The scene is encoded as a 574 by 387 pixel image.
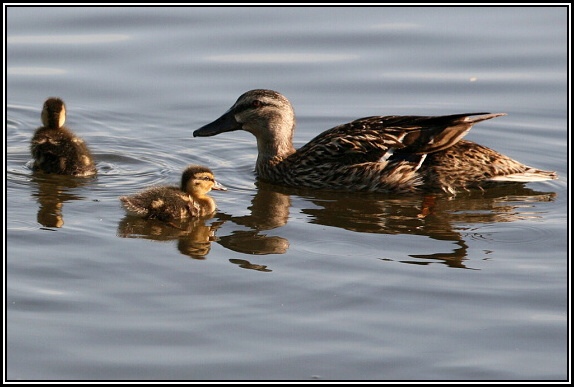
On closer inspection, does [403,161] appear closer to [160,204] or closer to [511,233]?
[511,233]

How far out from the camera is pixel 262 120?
30.4ft

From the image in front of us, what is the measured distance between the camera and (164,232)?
746cm

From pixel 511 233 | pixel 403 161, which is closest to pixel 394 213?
pixel 403 161

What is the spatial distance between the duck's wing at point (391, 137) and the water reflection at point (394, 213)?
1.08ft

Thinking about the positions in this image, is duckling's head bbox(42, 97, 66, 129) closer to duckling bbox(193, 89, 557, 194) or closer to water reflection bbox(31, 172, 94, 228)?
water reflection bbox(31, 172, 94, 228)

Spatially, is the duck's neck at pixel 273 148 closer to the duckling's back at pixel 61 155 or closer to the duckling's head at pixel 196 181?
the duckling's head at pixel 196 181

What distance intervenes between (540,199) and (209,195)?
240 centimetres

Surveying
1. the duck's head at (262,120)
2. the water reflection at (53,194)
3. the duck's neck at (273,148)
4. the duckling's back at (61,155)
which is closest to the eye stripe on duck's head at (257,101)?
the duck's head at (262,120)

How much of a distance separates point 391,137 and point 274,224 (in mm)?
1439

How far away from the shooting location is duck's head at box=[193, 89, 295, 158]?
9211 millimetres

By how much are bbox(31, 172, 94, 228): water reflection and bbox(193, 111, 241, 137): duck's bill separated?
1080mm

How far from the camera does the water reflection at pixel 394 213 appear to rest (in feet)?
23.8

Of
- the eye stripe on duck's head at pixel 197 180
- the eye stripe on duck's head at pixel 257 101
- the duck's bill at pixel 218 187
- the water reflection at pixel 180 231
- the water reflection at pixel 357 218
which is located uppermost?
the eye stripe on duck's head at pixel 257 101

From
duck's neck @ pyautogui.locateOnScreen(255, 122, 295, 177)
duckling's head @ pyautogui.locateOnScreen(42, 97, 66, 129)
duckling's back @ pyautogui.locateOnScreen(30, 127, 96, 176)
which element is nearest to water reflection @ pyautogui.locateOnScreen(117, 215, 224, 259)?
duckling's back @ pyautogui.locateOnScreen(30, 127, 96, 176)
